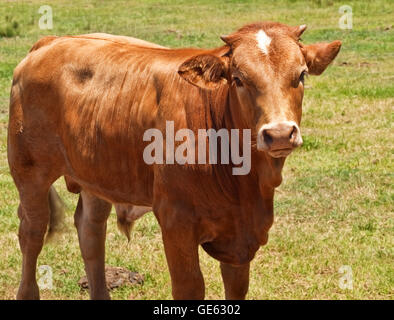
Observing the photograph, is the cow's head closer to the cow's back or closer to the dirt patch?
the cow's back

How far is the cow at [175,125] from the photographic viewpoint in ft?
13.8

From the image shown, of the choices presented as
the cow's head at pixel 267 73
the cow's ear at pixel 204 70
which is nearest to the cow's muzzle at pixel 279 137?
the cow's head at pixel 267 73

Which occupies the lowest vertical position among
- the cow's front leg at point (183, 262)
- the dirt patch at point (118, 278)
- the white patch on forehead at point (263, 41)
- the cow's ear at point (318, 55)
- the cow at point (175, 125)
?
the dirt patch at point (118, 278)

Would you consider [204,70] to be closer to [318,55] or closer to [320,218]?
[318,55]

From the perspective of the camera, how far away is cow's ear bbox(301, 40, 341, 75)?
4.45 meters

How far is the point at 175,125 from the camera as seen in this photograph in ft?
15.3

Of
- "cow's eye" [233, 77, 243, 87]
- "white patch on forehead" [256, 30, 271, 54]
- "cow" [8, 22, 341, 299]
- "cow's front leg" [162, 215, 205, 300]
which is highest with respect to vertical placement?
"white patch on forehead" [256, 30, 271, 54]

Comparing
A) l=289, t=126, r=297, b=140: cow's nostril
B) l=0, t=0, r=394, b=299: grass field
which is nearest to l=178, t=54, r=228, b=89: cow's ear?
l=289, t=126, r=297, b=140: cow's nostril

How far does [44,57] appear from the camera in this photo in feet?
18.1

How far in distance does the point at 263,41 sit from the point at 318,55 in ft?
1.29

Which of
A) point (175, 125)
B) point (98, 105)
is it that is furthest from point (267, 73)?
point (98, 105)

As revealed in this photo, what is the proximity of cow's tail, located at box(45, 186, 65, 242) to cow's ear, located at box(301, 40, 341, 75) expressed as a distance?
2.49 metres

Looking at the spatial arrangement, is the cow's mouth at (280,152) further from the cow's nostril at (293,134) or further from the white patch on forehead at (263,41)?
the white patch on forehead at (263,41)

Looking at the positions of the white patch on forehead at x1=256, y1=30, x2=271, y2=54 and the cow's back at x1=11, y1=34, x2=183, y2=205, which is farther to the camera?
the cow's back at x1=11, y1=34, x2=183, y2=205
